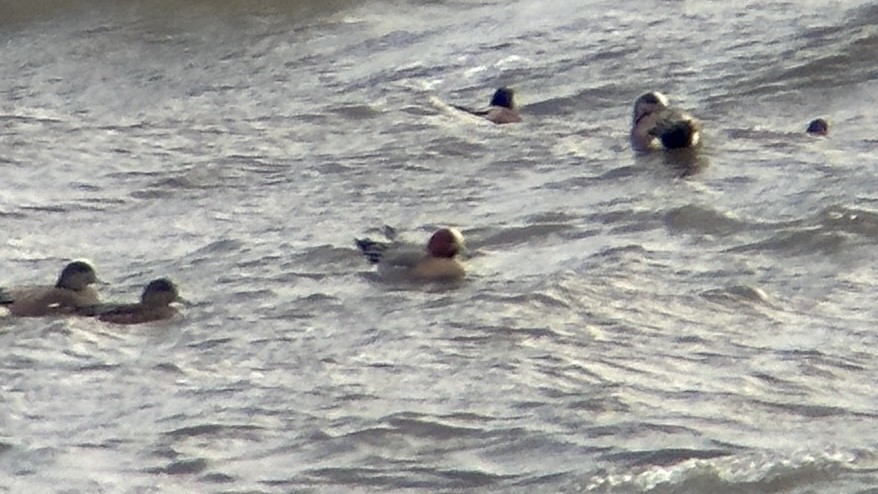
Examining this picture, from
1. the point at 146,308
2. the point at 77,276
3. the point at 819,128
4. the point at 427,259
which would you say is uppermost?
the point at 77,276

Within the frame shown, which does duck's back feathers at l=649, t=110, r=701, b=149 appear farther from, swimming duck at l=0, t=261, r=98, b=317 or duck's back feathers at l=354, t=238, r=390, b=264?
swimming duck at l=0, t=261, r=98, b=317

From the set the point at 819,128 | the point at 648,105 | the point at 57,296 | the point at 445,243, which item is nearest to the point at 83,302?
the point at 57,296

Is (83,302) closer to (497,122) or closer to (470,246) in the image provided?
(470,246)

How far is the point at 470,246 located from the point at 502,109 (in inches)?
90.2

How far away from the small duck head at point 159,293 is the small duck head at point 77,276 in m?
0.27

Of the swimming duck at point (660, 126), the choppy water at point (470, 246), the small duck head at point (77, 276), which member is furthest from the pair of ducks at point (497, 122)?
the small duck head at point (77, 276)

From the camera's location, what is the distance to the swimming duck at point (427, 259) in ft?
26.3

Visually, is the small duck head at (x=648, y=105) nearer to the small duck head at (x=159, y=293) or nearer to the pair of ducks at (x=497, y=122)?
the pair of ducks at (x=497, y=122)

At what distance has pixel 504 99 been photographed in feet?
35.4

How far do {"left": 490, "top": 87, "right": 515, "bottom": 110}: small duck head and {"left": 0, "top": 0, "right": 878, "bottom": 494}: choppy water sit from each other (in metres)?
0.15

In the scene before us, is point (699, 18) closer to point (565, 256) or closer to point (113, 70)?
point (113, 70)

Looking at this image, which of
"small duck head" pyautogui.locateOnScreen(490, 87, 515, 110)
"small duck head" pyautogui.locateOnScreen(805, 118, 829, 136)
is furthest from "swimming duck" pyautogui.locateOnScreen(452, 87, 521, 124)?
"small duck head" pyautogui.locateOnScreen(805, 118, 829, 136)

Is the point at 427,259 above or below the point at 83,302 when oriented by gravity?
below

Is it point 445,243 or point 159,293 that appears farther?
point 445,243
